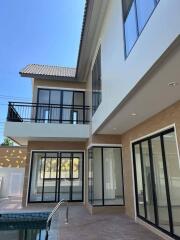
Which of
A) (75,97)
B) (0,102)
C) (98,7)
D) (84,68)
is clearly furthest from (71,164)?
(0,102)

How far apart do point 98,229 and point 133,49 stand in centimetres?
510

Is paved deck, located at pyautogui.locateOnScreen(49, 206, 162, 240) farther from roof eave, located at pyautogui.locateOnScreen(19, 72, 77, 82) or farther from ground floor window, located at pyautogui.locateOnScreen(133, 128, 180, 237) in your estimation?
roof eave, located at pyautogui.locateOnScreen(19, 72, 77, 82)

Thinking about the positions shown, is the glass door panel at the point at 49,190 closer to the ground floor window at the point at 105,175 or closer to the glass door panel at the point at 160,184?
the ground floor window at the point at 105,175

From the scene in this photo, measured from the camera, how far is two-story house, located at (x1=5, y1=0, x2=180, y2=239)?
353 cm

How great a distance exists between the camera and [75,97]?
11.2m

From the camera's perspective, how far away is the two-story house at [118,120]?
3.53 meters

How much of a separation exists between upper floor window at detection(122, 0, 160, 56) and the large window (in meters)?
5.62

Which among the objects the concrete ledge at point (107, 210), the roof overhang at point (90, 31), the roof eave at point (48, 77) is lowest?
the concrete ledge at point (107, 210)

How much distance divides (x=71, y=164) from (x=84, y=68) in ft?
17.1

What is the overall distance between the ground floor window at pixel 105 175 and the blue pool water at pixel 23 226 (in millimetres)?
2316

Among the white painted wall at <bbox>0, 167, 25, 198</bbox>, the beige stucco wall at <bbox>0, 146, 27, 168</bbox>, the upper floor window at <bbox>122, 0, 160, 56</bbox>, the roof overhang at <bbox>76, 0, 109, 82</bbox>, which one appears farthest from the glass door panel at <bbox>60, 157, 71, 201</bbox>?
the upper floor window at <bbox>122, 0, 160, 56</bbox>

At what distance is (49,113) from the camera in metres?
10.4

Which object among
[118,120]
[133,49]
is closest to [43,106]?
[118,120]

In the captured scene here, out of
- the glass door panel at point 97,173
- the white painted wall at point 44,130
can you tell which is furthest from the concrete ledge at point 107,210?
the white painted wall at point 44,130
